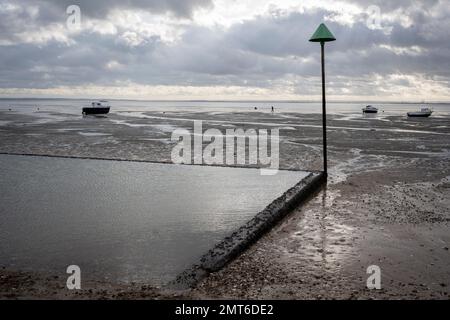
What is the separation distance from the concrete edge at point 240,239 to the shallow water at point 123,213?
38cm

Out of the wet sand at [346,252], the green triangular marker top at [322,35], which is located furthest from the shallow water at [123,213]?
the green triangular marker top at [322,35]

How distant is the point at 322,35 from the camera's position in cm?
1305

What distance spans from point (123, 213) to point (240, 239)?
3.49m

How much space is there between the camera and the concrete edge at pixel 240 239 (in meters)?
6.00

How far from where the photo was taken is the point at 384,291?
5.58 m

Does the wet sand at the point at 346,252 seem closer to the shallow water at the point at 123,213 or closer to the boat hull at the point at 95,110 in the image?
the shallow water at the point at 123,213

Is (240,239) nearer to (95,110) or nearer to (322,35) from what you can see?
(322,35)

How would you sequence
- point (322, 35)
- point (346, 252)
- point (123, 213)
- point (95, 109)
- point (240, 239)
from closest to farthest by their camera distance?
1. point (346, 252)
2. point (240, 239)
3. point (123, 213)
4. point (322, 35)
5. point (95, 109)

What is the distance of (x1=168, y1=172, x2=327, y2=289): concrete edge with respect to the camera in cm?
600

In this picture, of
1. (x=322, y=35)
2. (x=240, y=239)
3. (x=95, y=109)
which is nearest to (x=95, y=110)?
(x=95, y=109)

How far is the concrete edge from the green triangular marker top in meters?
5.06
